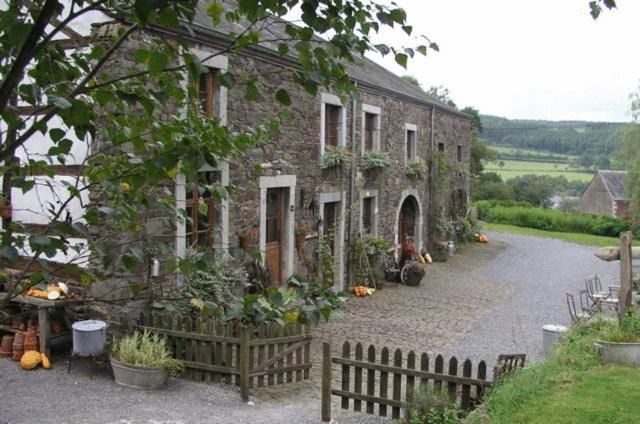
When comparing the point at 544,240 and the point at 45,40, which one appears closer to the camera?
the point at 45,40

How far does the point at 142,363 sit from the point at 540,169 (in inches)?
3474

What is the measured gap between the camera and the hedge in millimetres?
33812

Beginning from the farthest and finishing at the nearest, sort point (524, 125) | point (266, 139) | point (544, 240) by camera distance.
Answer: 1. point (524, 125)
2. point (544, 240)
3. point (266, 139)

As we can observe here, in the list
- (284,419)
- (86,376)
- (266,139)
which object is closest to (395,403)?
(284,419)

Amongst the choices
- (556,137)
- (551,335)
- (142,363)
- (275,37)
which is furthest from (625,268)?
(556,137)

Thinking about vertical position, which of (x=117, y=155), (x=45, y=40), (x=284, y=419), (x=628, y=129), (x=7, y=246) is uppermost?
(x=628, y=129)

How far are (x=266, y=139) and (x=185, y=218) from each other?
1.94 ft

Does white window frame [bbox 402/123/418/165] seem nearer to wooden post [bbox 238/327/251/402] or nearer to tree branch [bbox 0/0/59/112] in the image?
wooden post [bbox 238/327/251/402]

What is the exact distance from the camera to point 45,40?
1980 millimetres

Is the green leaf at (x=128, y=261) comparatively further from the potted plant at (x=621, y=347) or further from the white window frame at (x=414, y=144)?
the white window frame at (x=414, y=144)

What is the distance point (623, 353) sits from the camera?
7.44 metres

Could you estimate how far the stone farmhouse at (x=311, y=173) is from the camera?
31.4 feet

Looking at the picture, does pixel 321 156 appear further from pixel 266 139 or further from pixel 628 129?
pixel 628 129

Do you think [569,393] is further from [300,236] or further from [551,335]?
[300,236]
